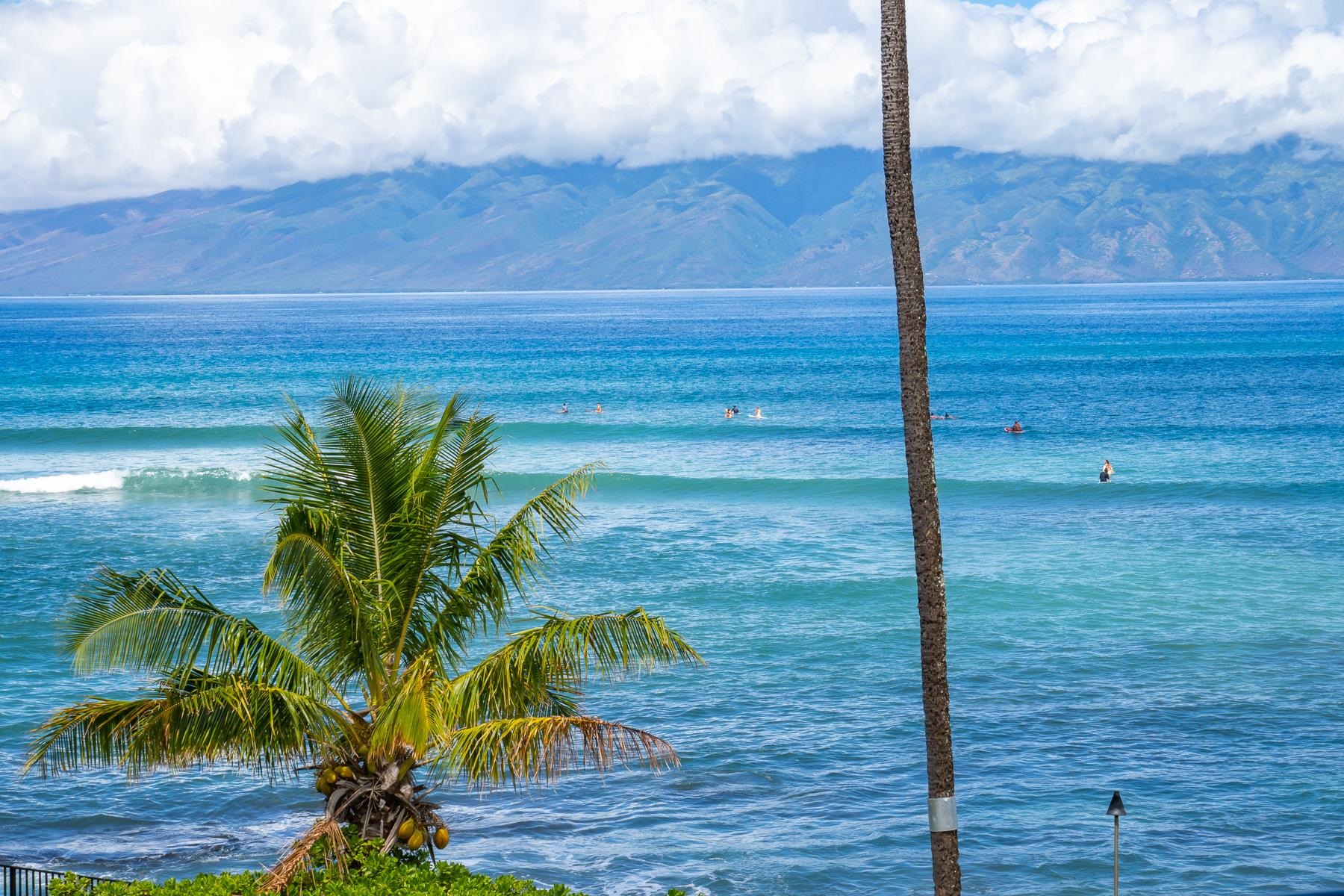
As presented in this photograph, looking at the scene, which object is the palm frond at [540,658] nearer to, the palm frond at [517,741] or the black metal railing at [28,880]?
the palm frond at [517,741]

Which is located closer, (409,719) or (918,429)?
(918,429)

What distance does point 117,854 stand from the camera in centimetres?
1802

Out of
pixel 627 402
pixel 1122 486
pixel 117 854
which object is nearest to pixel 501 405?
pixel 627 402

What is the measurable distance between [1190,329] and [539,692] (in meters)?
162

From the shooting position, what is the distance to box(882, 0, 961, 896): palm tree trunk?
9445 millimetres

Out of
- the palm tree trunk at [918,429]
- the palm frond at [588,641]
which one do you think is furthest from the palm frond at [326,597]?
the palm tree trunk at [918,429]

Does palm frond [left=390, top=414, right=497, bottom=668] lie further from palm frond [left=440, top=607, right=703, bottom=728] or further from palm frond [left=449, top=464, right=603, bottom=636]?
palm frond [left=440, top=607, right=703, bottom=728]

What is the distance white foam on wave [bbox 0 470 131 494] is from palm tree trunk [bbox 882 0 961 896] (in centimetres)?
4738

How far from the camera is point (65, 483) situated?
5191 centimetres

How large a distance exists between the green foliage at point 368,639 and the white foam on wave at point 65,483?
138 ft

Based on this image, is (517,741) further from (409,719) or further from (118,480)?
(118,480)

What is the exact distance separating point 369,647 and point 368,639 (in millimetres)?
77

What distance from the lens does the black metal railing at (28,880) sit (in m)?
13.2

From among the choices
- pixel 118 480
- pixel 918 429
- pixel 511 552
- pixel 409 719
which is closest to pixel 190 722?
pixel 409 719
